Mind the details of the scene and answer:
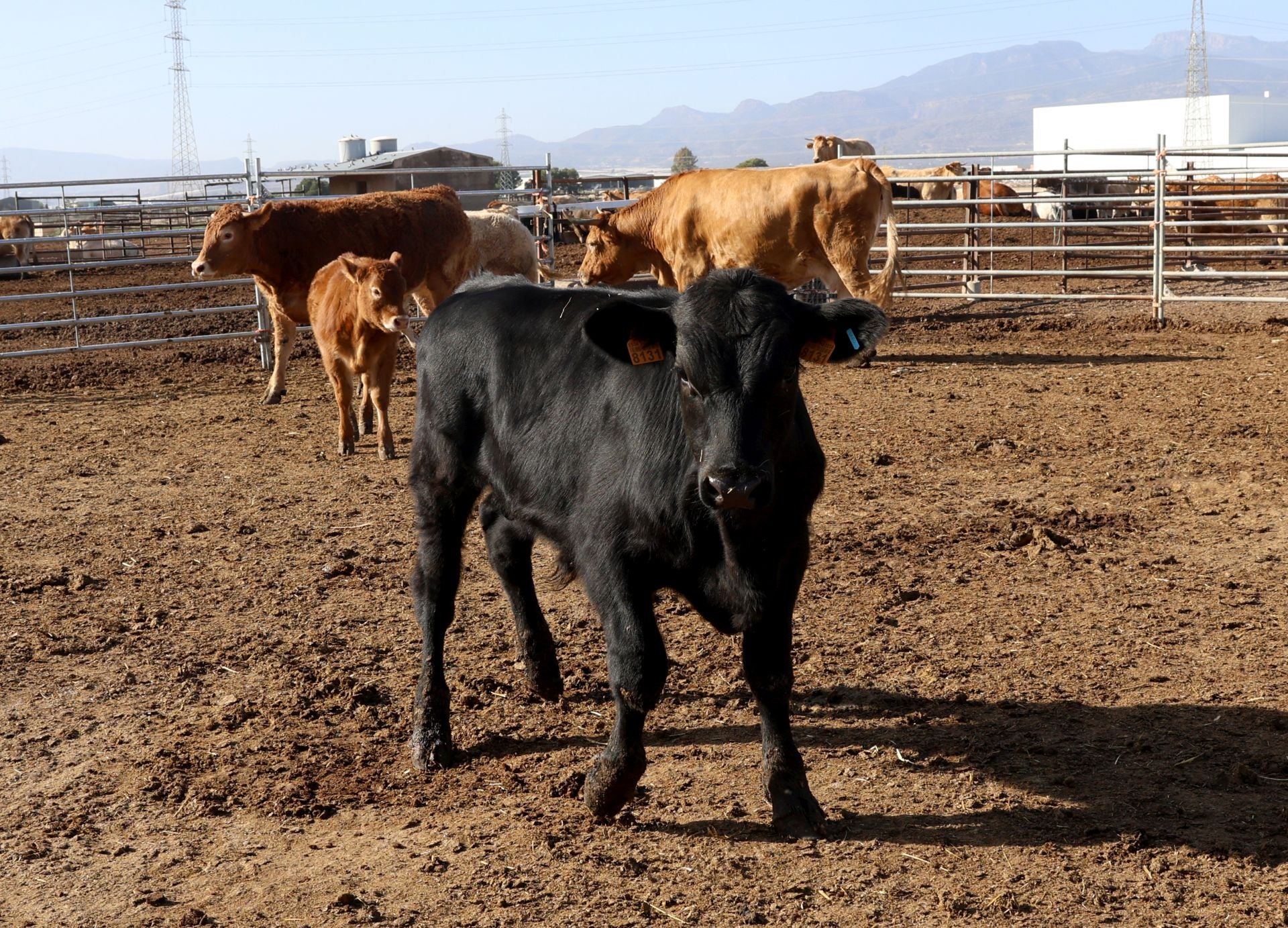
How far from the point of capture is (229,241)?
35.8ft

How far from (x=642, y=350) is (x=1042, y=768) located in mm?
1766

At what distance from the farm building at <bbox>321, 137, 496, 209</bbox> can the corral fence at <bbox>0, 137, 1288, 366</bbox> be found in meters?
12.7

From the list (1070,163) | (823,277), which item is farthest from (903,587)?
(1070,163)

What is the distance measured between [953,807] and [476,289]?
2.44m

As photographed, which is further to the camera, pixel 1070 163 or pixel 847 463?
pixel 1070 163

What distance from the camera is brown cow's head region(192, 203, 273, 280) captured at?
1087cm

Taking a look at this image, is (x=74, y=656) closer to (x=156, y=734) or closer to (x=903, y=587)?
(x=156, y=734)

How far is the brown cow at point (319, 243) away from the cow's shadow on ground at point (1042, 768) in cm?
756

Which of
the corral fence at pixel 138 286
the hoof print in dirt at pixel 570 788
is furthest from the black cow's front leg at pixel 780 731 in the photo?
the corral fence at pixel 138 286

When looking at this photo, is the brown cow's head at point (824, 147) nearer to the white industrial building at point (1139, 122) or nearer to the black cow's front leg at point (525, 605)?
the black cow's front leg at point (525, 605)

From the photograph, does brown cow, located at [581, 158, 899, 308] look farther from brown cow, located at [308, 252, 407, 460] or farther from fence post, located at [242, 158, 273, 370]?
brown cow, located at [308, 252, 407, 460]

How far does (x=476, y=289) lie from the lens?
180 inches

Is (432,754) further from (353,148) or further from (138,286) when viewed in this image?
(353,148)

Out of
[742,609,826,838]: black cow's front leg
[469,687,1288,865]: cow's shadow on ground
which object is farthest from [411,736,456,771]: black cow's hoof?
[742,609,826,838]: black cow's front leg
